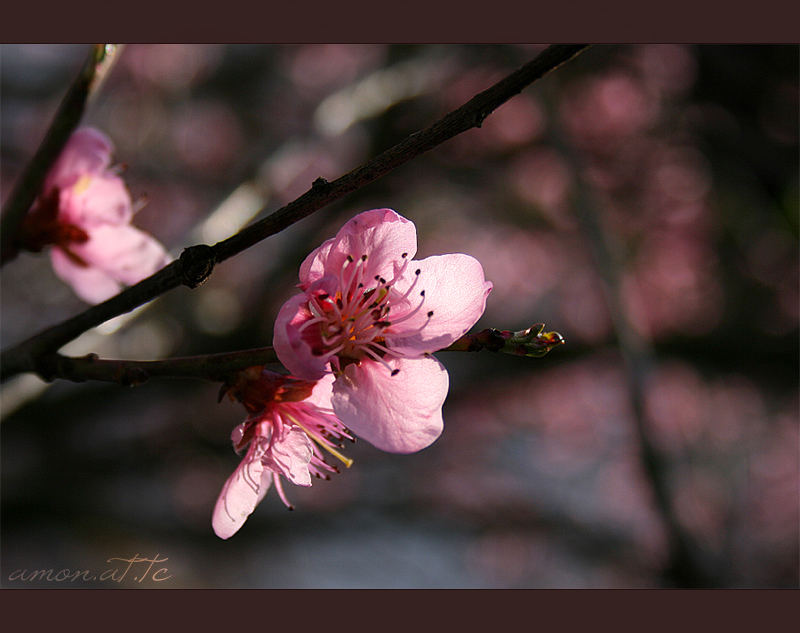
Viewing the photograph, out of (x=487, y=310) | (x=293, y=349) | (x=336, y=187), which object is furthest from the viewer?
(x=487, y=310)

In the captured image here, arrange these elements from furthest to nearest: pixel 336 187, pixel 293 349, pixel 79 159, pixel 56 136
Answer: pixel 79 159
pixel 56 136
pixel 293 349
pixel 336 187

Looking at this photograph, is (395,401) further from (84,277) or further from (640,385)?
(640,385)

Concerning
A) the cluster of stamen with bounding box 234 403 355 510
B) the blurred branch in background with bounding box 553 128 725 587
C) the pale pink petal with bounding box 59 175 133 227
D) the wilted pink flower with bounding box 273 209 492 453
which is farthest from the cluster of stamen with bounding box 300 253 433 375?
the blurred branch in background with bounding box 553 128 725 587

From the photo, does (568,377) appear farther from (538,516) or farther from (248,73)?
(248,73)

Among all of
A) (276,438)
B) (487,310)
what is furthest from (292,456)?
(487,310)

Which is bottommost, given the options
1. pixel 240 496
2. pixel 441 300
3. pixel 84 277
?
pixel 240 496

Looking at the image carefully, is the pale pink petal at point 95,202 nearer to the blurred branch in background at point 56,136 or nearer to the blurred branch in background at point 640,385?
the blurred branch in background at point 56,136

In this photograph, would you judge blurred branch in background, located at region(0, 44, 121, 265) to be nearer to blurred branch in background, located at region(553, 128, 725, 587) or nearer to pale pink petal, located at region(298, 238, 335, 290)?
pale pink petal, located at region(298, 238, 335, 290)
